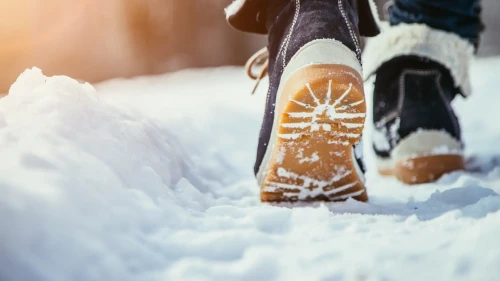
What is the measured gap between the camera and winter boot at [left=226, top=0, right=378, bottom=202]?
0.67 m

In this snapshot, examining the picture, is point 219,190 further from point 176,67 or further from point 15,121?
point 176,67

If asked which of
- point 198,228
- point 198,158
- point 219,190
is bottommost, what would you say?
point 198,228

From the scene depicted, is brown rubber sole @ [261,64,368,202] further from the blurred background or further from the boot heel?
the blurred background

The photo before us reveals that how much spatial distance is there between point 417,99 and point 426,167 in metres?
0.16

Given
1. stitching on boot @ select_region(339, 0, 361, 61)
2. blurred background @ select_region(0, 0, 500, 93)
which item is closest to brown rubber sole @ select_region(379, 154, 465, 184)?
stitching on boot @ select_region(339, 0, 361, 61)

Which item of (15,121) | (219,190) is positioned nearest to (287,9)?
(219,190)

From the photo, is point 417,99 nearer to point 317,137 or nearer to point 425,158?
point 425,158

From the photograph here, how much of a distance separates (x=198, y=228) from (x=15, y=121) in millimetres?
276

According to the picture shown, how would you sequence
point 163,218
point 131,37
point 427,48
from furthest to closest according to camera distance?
point 131,37, point 427,48, point 163,218

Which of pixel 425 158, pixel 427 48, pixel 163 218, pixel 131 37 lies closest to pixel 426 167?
pixel 425 158

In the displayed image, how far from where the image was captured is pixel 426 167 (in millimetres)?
1001

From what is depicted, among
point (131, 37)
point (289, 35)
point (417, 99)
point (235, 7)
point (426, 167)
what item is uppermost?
point (131, 37)

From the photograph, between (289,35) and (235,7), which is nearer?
(289,35)

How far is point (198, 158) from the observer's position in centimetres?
103
